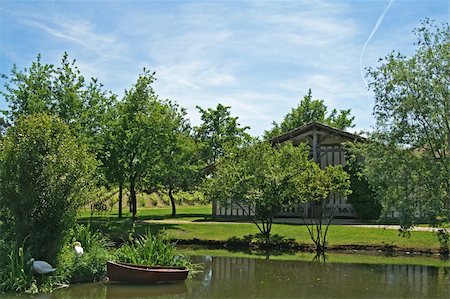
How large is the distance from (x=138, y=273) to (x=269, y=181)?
10762 millimetres

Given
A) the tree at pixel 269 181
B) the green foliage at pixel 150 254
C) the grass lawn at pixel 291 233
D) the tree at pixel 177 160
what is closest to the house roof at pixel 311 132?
the tree at pixel 177 160

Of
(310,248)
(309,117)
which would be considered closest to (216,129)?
(309,117)

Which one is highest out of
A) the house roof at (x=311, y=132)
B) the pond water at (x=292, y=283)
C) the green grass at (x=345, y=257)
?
the house roof at (x=311, y=132)

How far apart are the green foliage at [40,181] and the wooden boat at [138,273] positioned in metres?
1.75

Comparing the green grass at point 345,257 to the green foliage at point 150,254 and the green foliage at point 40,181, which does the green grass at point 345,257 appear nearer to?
the green foliage at point 150,254

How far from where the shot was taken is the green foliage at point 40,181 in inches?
567

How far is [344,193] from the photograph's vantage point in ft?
74.9

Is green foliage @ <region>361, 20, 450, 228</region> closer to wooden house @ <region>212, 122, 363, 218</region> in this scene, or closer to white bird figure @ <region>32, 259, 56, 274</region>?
white bird figure @ <region>32, 259, 56, 274</region>

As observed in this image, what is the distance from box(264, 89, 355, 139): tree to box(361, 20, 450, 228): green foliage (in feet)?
116

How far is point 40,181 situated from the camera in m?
14.5

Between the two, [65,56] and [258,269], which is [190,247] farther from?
[65,56]

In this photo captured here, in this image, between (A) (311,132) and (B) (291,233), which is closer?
(B) (291,233)

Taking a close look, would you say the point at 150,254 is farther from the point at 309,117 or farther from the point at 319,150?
the point at 309,117


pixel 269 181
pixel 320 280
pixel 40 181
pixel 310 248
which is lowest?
pixel 320 280
